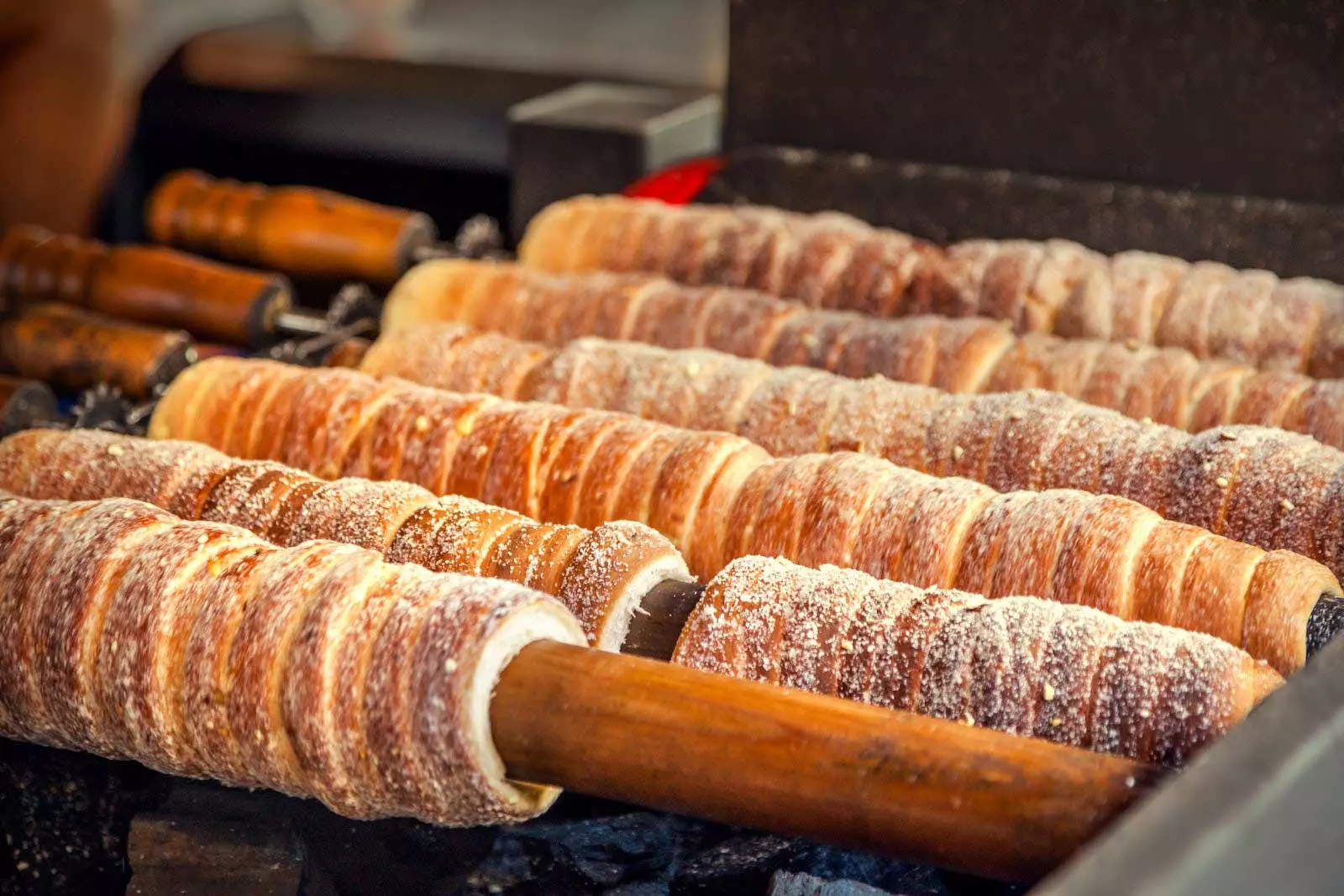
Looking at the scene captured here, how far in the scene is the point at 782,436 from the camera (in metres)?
2.64

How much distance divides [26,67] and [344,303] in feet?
8.27

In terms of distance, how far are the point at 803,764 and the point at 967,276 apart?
195 centimetres

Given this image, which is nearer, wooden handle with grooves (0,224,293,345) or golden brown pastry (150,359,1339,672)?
golden brown pastry (150,359,1339,672)

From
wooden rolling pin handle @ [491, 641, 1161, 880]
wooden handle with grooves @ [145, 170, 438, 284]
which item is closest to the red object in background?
wooden handle with grooves @ [145, 170, 438, 284]

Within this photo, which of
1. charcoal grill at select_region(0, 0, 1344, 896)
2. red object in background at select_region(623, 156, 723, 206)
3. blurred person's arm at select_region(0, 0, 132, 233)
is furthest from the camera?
blurred person's arm at select_region(0, 0, 132, 233)

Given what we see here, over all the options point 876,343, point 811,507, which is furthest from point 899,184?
point 811,507

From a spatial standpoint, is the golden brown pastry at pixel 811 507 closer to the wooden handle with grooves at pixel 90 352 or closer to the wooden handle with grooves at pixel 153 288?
the wooden handle with grooves at pixel 90 352

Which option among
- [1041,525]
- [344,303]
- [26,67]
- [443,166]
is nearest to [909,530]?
[1041,525]

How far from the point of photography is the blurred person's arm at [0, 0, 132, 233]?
5.33m

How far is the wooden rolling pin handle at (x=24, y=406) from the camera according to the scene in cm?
301

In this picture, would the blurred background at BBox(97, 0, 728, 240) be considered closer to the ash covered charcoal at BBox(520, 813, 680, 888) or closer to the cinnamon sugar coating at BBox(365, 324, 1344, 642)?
the cinnamon sugar coating at BBox(365, 324, 1344, 642)

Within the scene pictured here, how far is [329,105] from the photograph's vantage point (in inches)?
198

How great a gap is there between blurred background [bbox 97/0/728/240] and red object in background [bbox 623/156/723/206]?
0.12m

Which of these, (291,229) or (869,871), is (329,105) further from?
(869,871)
